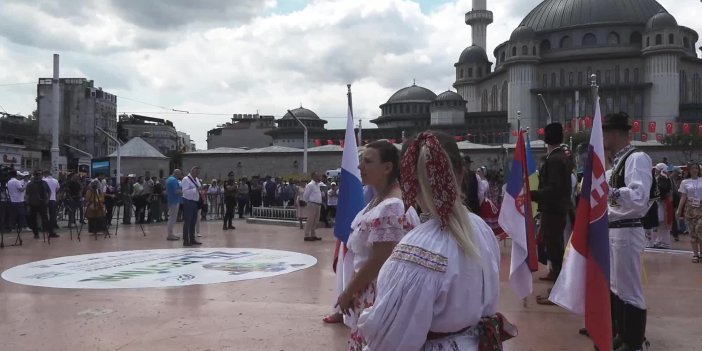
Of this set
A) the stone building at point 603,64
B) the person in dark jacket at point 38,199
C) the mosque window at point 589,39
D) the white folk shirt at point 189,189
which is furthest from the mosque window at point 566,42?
the person in dark jacket at point 38,199

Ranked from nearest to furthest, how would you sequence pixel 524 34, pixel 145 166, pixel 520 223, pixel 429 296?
1. pixel 429 296
2. pixel 520 223
3. pixel 145 166
4. pixel 524 34

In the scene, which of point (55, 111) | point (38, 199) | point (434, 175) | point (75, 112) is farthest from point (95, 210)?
point (75, 112)

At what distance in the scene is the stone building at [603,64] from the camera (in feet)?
234

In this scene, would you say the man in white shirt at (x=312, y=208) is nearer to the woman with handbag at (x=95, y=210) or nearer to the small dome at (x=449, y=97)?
the woman with handbag at (x=95, y=210)

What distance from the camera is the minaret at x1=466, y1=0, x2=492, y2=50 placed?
91062mm

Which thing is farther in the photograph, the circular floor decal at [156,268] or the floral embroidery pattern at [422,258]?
the circular floor decal at [156,268]

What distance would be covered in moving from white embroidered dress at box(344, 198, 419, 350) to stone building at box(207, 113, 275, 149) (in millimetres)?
97661

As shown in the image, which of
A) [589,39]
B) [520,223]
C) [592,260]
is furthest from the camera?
[589,39]

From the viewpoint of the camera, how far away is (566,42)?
78.2 meters

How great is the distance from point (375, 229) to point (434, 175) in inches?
53.1

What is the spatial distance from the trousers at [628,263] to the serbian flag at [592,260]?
0.35 meters

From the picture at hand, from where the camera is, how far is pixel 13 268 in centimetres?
1027

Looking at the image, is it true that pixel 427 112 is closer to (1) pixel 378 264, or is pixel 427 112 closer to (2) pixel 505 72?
(2) pixel 505 72

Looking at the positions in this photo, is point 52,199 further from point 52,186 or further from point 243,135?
point 243,135
